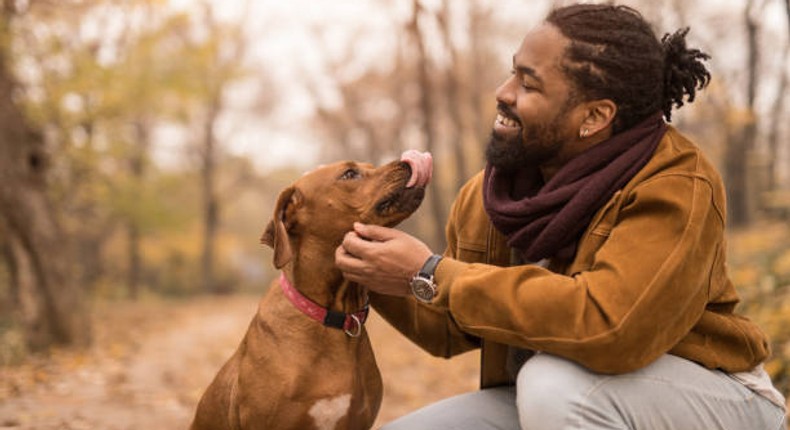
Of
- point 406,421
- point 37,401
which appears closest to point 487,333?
point 406,421

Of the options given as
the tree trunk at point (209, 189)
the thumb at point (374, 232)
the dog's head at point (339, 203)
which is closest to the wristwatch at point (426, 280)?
the thumb at point (374, 232)

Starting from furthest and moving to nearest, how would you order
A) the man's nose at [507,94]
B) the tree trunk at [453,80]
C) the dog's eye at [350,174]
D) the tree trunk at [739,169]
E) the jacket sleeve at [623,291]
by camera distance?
the tree trunk at [739,169] < the tree trunk at [453,80] < the dog's eye at [350,174] < the man's nose at [507,94] < the jacket sleeve at [623,291]

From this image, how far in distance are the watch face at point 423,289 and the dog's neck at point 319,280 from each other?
0.55 m

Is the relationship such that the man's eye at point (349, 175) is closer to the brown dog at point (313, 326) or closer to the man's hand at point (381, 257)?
the brown dog at point (313, 326)

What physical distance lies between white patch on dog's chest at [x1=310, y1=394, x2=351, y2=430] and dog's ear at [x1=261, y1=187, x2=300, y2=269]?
0.56 meters

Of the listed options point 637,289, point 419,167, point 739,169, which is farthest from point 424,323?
point 739,169

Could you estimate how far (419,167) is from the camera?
115 inches

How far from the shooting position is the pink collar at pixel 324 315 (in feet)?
9.58

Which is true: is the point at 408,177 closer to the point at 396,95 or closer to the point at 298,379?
the point at 298,379

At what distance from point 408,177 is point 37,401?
411cm

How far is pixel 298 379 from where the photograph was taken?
2.78 metres

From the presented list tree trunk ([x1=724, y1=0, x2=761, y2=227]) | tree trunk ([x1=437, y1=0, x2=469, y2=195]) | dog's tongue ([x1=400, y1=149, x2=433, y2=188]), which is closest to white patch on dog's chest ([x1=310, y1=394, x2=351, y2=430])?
dog's tongue ([x1=400, y1=149, x2=433, y2=188])

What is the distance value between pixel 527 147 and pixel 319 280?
3.29ft

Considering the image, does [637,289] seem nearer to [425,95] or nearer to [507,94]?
[507,94]
